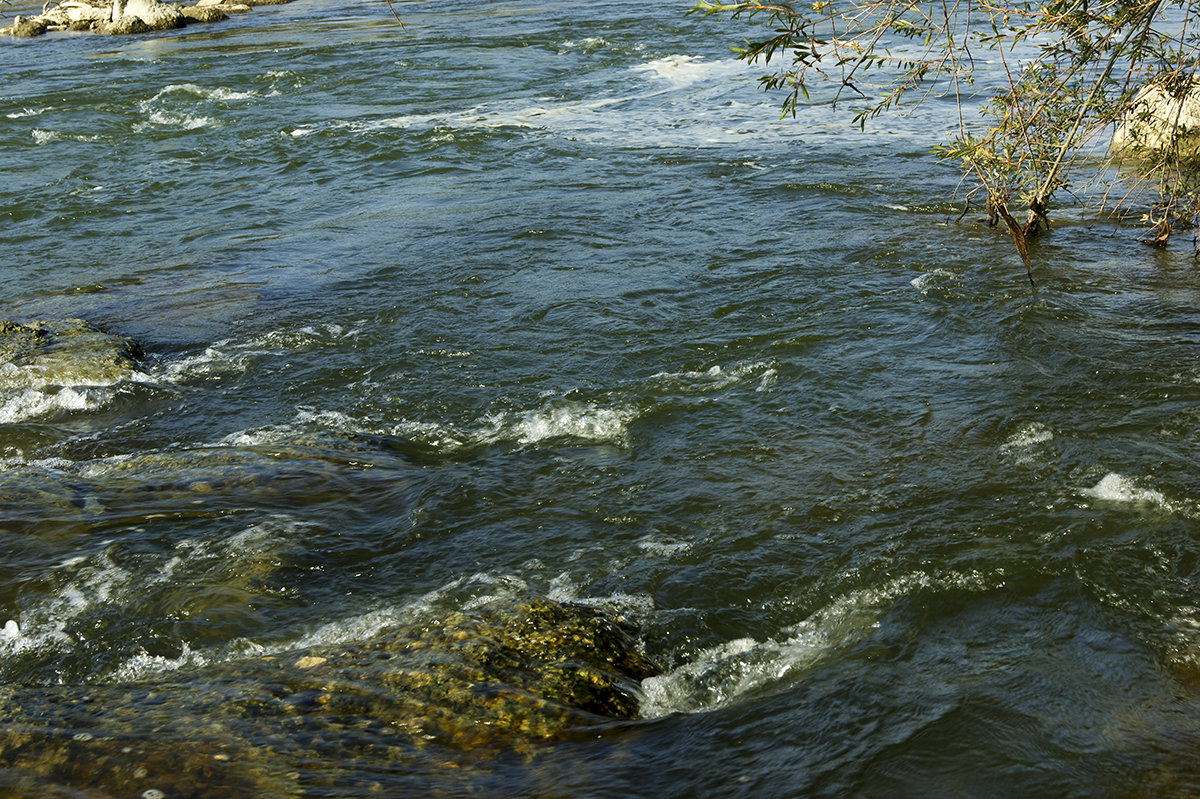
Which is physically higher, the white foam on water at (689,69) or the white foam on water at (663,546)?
the white foam on water at (689,69)

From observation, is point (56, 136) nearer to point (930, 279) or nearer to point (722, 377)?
point (722, 377)

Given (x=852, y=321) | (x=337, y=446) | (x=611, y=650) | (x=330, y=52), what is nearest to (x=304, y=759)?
(x=611, y=650)

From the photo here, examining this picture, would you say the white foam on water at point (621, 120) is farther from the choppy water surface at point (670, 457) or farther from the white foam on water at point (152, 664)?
the white foam on water at point (152, 664)

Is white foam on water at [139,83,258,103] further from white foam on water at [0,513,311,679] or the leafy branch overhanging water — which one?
white foam on water at [0,513,311,679]

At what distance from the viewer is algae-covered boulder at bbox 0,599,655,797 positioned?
10.7 feet

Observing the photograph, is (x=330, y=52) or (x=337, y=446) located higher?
(x=330, y=52)

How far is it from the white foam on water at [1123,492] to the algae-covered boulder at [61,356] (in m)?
6.51

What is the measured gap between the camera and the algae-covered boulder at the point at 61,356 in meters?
7.36

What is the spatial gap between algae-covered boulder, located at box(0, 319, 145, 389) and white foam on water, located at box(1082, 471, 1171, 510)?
21.4 feet

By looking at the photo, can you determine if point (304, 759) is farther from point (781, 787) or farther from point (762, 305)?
point (762, 305)

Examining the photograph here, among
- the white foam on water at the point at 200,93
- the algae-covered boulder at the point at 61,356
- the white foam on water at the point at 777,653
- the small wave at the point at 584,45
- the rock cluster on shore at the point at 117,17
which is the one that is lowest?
the white foam on water at the point at 777,653

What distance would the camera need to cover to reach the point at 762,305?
8.45m

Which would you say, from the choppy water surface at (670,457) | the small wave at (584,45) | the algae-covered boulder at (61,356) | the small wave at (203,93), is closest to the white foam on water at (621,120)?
the choppy water surface at (670,457)

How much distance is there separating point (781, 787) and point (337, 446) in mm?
3781
